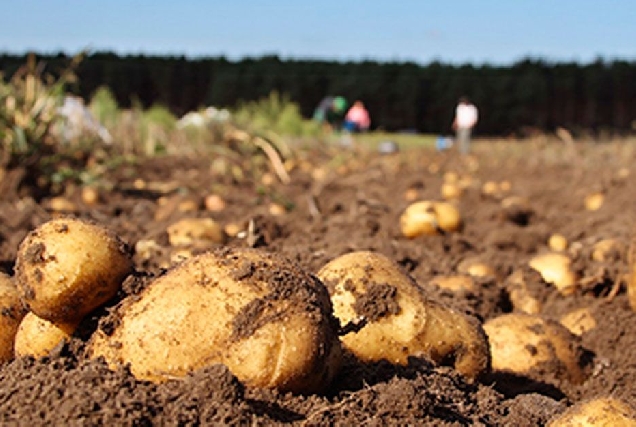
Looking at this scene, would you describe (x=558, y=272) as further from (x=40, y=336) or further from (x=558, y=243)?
(x=40, y=336)

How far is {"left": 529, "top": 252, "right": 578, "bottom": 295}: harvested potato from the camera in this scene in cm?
438

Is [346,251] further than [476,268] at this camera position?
No

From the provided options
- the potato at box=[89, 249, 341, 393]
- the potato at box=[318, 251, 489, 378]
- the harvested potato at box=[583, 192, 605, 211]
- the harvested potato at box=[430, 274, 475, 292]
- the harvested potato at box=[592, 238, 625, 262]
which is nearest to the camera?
the potato at box=[89, 249, 341, 393]

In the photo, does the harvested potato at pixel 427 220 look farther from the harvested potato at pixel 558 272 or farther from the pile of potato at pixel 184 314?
the pile of potato at pixel 184 314

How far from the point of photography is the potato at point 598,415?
2236 mm

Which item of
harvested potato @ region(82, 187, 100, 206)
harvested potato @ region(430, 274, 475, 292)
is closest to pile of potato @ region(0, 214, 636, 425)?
harvested potato @ region(430, 274, 475, 292)

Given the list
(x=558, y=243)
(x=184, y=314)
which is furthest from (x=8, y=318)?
(x=558, y=243)

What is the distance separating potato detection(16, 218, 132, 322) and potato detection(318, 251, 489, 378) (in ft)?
2.46

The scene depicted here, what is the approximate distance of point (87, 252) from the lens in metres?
2.19

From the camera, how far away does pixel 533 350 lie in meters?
3.23

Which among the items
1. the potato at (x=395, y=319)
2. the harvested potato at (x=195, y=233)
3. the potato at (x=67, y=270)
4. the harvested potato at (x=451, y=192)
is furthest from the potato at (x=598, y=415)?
the harvested potato at (x=451, y=192)

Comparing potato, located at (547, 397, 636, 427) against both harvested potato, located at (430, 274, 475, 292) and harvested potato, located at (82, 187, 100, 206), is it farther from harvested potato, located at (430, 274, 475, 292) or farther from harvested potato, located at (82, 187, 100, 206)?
harvested potato, located at (82, 187, 100, 206)

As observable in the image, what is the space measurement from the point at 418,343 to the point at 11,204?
4987mm

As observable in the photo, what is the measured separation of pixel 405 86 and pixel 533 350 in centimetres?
3818
